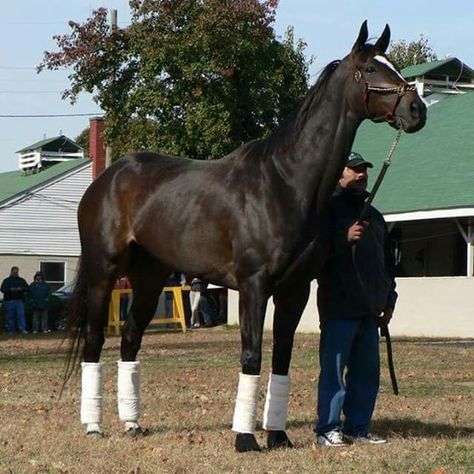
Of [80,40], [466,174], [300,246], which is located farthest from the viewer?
[80,40]

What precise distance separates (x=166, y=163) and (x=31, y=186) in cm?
4252

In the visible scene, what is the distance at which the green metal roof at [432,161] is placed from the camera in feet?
86.2

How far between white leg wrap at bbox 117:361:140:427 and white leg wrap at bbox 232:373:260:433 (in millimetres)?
1306

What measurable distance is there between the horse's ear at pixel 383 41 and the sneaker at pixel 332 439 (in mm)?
2769

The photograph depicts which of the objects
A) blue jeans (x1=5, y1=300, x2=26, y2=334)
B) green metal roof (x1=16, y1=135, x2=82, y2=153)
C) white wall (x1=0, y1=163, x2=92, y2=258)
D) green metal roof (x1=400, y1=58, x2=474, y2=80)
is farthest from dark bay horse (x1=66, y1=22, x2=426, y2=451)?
green metal roof (x1=16, y1=135, x2=82, y2=153)

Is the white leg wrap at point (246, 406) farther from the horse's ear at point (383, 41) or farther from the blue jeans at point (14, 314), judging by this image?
the blue jeans at point (14, 314)

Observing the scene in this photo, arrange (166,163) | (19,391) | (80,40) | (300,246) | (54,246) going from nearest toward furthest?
1. (300,246)
2. (166,163)
3. (19,391)
4. (80,40)
5. (54,246)

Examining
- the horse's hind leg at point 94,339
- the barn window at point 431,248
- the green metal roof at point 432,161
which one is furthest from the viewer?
the barn window at point 431,248

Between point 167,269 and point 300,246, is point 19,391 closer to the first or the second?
point 167,269

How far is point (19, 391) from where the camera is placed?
1289 cm

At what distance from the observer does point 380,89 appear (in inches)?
311

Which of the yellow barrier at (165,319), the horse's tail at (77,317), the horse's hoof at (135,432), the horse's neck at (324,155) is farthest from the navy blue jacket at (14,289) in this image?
the horse's neck at (324,155)

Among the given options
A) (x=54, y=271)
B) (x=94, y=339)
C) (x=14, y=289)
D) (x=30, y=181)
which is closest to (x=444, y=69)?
(x=14, y=289)

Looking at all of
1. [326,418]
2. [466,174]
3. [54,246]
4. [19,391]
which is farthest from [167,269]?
[54,246]
